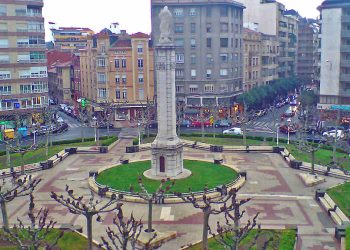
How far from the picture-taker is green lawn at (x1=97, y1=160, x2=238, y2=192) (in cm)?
4166

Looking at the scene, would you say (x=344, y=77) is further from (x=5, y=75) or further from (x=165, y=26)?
(x=5, y=75)

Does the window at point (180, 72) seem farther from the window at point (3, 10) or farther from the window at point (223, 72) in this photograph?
the window at point (3, 10)

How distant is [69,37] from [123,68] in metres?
82.4

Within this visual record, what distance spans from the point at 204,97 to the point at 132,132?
17914mm

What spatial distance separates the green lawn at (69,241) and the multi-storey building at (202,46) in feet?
189

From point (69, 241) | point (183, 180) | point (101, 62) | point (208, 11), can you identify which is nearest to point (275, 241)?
point (69, 241)

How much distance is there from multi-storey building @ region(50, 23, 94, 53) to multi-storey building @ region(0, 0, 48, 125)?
73.1 m

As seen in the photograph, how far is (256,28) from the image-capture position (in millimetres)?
112000

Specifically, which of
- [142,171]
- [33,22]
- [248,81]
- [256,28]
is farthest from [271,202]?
[256,28]

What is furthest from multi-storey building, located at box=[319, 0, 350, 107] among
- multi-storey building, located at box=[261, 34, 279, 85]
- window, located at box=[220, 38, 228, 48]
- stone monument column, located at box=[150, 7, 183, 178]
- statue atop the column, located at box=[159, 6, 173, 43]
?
statue atop the column, located at box=[159, 6, 173, 43]

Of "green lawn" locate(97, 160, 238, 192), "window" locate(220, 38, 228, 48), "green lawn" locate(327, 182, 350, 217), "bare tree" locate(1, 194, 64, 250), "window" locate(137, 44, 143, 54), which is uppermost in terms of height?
"window" locate(220, 38, 228, 48)

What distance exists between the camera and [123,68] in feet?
279

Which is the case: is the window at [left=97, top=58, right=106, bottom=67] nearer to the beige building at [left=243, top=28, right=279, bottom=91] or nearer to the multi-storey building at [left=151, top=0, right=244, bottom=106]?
the multi-storey building at [left=151, top=0, right=244, bottom=106]

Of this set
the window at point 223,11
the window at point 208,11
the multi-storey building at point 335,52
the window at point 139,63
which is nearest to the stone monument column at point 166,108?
the window at point 139,63
